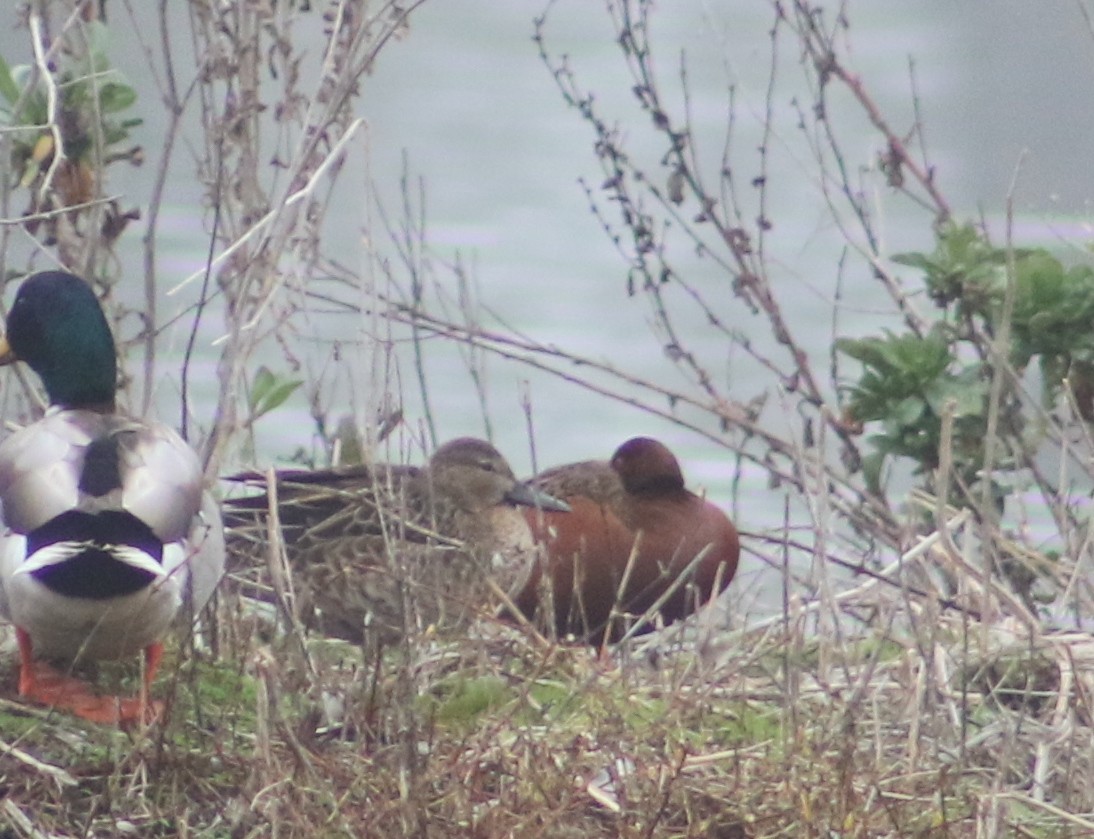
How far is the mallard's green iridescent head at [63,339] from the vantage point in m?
4.84

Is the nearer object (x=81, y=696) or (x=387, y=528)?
(x=81, y=696)

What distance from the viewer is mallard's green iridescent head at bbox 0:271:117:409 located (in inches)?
190

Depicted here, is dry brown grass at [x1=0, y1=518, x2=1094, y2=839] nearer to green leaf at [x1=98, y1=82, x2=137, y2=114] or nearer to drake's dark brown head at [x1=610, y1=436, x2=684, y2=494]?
green leaf at [x1=98, y1=82, x2=137, y2=114]

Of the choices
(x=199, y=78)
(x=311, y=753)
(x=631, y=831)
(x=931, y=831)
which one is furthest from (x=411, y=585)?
(x=199, y=78)

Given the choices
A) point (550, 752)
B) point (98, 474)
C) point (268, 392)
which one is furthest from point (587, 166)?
point (550, 752)

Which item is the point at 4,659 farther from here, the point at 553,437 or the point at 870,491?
the point at 553,437

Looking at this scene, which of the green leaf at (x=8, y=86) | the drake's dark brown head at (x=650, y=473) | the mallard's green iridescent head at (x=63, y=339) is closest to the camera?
the green leaf at (x=8, y=86)

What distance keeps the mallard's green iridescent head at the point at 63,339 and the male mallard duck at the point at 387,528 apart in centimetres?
50

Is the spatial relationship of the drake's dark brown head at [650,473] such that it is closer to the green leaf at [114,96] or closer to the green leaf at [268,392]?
the green leaf at [268,392]

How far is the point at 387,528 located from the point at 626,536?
52.3 inches

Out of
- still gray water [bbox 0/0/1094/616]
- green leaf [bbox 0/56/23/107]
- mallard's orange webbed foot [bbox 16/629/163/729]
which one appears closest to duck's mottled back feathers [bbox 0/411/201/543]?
mallard's orange webbed foot [bbox 16/629/163/729]

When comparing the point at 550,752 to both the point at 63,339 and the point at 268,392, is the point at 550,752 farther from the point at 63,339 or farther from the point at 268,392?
the point at 268,392

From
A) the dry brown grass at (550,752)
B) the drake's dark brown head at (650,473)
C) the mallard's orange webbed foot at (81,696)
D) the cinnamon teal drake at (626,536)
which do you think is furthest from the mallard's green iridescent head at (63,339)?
the drake's dark brown head at (650,473)

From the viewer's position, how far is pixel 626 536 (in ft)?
20.1
